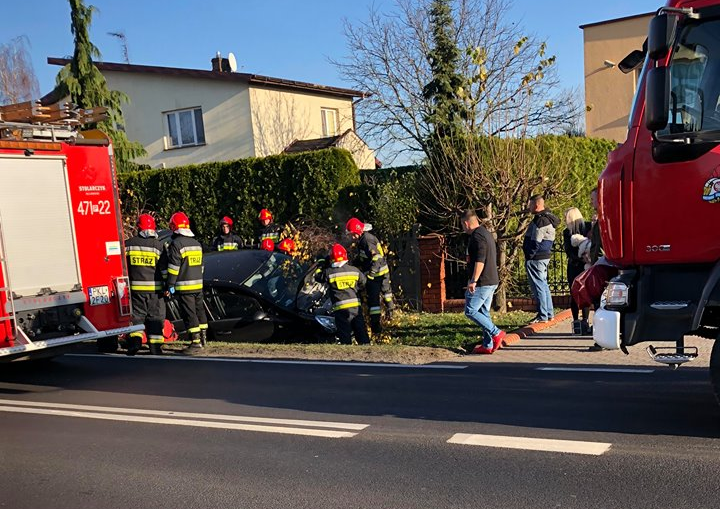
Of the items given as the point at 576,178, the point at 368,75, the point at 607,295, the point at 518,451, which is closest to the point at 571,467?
the point at 518,451

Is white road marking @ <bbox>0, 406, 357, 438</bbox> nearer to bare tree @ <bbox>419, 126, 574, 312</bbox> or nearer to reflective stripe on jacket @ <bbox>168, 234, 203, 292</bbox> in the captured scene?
reflective stripe on jacket @ <bbox>168, 234, 203, 292</bbox>

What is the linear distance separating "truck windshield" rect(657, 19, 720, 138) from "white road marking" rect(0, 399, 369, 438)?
3.26m

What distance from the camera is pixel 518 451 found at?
5.08 meters

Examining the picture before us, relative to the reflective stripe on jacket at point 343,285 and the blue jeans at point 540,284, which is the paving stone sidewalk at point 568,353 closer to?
the blue jeans at point 540,284

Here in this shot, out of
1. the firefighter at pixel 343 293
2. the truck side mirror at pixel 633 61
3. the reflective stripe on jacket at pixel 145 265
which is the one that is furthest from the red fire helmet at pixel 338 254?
the truck side mirror at pixel 633 61

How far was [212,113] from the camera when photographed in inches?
1000

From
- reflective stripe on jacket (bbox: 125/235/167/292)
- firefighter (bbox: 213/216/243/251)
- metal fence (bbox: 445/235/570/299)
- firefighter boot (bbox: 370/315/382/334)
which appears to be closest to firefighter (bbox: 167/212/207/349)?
reflective stripe on jacket (bbox: 125/235/167/292)

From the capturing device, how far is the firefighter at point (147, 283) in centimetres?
1004

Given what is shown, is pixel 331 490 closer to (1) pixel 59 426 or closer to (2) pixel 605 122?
(1) pixel 59 426

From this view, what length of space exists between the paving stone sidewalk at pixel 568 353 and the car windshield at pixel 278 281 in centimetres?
274

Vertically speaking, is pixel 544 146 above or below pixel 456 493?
above

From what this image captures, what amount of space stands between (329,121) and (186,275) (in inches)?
776

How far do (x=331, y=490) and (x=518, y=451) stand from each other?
136cm

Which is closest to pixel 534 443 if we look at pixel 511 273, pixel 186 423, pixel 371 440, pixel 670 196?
pixel 371 440
